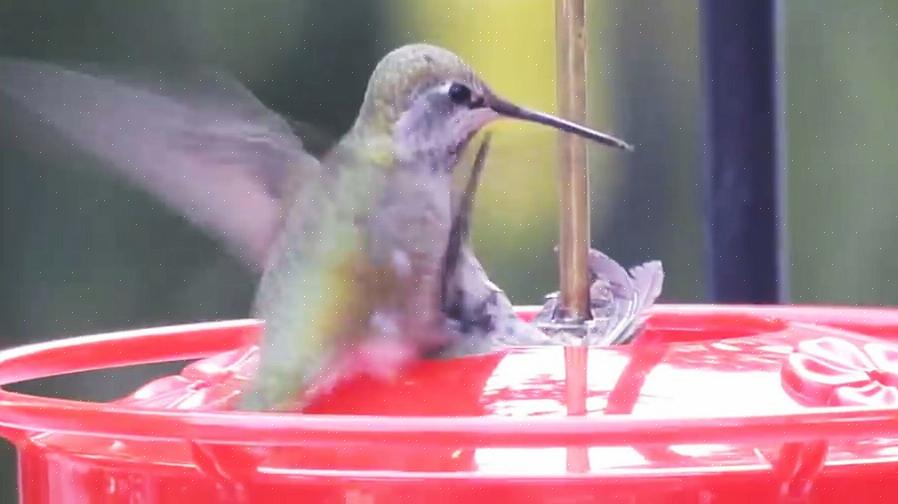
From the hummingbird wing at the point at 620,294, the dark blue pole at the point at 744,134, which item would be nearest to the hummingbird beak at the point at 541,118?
the hummingbird wing at the point at 620,294

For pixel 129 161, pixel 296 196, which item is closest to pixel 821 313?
pixel 296 196

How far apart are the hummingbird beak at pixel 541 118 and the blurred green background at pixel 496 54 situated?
170 cm

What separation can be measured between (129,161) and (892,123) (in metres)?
2.38

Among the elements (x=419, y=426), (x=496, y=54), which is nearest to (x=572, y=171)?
(x=419, y=426)

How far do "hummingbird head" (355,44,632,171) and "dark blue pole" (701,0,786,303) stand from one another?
34 cm

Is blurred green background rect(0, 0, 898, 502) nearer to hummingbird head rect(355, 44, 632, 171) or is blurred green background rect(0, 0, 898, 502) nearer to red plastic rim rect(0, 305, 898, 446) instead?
hummingbird head rect(355, 44, 632, 171)

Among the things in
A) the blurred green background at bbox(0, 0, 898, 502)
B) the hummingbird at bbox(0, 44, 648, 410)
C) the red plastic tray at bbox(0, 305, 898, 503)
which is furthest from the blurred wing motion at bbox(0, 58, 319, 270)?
the blurred green background at bbox(0, 0, 898, 502)

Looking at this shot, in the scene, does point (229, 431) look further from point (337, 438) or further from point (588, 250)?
point (588, 250)

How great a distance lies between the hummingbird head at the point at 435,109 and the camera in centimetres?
104

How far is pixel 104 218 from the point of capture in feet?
10.2

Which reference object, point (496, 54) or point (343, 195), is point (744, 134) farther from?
point (496, 54)

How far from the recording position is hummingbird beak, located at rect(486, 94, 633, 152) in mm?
1015

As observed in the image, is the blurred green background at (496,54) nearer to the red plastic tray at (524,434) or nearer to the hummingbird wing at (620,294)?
the hummingbird wing at (620,294)

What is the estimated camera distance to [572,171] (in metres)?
1.13
